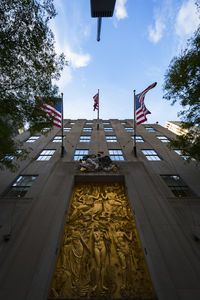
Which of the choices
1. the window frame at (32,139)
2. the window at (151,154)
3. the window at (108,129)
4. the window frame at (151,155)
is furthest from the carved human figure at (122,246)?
the window at (108,129)

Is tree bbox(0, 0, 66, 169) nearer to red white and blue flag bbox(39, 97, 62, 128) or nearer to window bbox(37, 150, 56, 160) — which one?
red white and blue flag bbox(39, 97, 62, 128)

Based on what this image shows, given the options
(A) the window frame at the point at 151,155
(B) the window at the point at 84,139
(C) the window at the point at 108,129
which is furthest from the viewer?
(C) the window at the point at 108,129

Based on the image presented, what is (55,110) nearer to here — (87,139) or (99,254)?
(87,139)

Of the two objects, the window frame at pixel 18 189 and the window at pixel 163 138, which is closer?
the window frame at pixel 18 189

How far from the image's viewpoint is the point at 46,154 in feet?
51.0

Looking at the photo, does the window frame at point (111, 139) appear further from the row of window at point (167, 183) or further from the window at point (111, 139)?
the row of window at point (167, 183)

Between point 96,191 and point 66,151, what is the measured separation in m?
7.88

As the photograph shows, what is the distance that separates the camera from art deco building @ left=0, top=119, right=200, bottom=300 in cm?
496

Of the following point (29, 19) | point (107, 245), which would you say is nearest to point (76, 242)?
point (107, 245)

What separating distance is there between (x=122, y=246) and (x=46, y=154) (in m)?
13.1

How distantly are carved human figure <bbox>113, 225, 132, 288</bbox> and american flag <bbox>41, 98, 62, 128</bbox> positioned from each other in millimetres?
10070

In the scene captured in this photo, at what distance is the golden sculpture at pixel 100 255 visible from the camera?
5004 mm

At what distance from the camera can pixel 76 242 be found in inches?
263

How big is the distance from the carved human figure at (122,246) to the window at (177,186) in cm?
627
